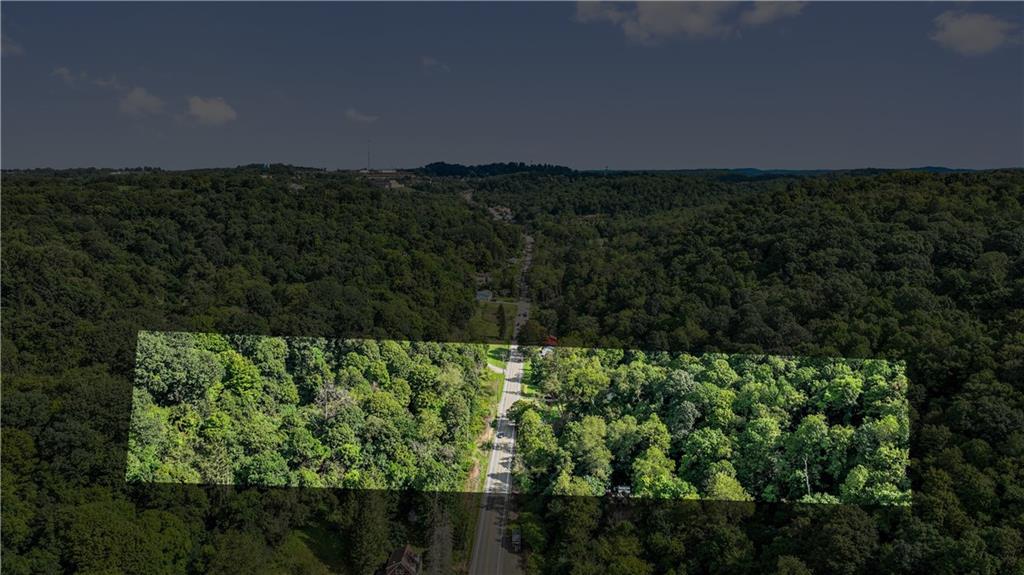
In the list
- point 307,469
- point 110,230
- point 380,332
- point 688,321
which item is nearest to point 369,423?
point 307,469

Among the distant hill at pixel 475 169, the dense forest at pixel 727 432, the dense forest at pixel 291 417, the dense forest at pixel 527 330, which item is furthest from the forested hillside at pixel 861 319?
the distant hill at pixel 475 169

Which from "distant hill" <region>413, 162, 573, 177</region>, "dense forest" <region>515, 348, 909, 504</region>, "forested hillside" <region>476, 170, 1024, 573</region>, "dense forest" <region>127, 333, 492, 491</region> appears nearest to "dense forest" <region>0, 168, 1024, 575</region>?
"forested hillside" <region>476, 170, 1024, 573</region>

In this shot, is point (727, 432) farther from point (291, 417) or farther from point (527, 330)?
Result: point (527, 330)
